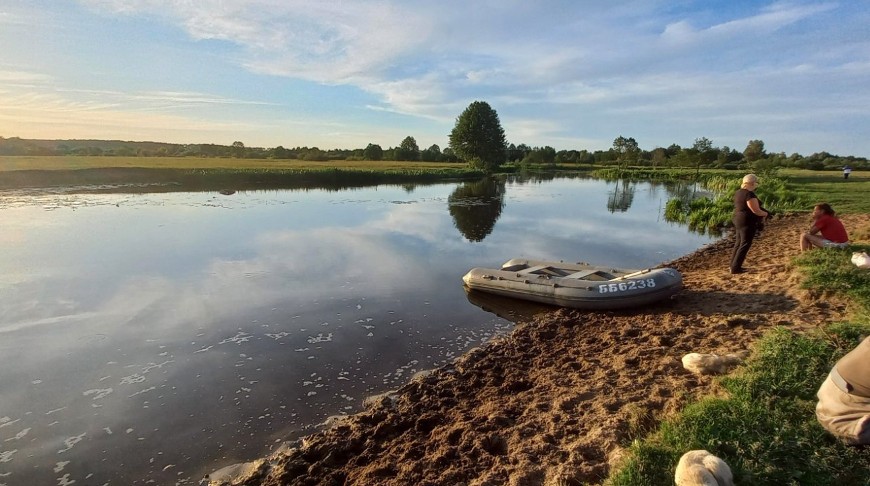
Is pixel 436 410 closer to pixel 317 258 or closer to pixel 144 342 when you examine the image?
pixel 144 342

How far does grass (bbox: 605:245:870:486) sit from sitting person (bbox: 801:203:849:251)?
446 centimetres

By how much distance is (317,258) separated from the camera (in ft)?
50.1

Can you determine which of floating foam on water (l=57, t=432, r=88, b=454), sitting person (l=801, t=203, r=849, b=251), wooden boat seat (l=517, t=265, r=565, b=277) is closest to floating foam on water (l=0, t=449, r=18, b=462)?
floating foam on water (l=57, t=432, r=88, b=454)

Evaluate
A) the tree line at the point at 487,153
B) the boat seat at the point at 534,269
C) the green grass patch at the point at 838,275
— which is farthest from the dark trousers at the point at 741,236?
the tree line at the point at 487,153

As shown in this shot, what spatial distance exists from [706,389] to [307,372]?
5.49 m

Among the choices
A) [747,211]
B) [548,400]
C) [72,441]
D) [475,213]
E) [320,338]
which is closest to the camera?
[548,400]

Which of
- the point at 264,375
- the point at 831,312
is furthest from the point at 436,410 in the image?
the point at 831,312

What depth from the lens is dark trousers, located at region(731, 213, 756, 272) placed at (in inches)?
356

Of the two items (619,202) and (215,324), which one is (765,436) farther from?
(619,202)

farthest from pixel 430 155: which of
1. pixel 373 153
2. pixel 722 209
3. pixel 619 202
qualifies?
pixel 722 209

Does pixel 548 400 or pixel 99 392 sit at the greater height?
pixel 548 400

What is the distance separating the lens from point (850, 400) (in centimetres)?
343

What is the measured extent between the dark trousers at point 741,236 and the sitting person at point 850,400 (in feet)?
20.6

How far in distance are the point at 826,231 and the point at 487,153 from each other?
225 ft
